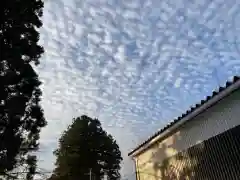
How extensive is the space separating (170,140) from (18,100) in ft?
15.8

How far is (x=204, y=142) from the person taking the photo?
20.2ft

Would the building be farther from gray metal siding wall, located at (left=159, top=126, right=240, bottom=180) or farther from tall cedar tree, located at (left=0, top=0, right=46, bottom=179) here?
tall cedar tree, located at (left=0, top=0, right=46, bottom=179)

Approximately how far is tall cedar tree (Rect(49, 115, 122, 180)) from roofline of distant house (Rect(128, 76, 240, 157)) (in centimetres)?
1695

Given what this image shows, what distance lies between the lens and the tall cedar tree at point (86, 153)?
24359 millimetres

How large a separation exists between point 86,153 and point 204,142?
2077cm

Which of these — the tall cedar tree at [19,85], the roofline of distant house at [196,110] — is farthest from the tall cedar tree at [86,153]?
the roofline of distant house at [196,110]

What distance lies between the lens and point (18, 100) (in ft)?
25.7

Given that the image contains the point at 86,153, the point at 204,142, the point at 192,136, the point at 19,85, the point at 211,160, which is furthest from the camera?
the point at 86,153

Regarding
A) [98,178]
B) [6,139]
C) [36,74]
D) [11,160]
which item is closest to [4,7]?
[36,74]

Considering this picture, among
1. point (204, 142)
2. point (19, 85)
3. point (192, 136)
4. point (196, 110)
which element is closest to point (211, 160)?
point (204, 142)

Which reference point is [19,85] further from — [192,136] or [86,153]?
[86,153]

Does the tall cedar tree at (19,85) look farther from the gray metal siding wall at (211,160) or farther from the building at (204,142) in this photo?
the gray metal siding wall at (211,160)

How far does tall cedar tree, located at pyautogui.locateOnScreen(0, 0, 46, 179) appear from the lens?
7.47 meters

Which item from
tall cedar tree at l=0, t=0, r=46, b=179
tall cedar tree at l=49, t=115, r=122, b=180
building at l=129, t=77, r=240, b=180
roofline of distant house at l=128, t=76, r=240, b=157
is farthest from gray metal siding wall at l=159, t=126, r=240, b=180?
tall cedar tree at l=49, t=115, r=122, b=180
